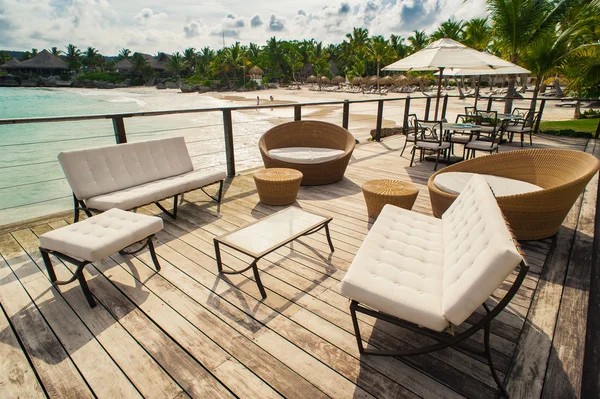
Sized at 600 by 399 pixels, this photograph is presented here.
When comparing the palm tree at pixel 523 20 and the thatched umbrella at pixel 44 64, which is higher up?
the thatched umbrella at pixel 44 64

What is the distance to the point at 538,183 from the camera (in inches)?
132

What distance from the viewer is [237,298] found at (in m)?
2.26

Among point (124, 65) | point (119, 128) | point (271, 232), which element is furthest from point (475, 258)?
point (124, 65)

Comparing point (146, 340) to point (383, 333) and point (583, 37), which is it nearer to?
point (383, 333)

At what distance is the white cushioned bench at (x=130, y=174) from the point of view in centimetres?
299

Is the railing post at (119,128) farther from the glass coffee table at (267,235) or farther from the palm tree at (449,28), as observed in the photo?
the palm tree at (449,28)

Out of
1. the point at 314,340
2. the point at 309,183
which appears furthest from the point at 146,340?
the point at 309,183

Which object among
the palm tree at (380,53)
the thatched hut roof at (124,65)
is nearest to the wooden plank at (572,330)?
the palm tree at (380,53)

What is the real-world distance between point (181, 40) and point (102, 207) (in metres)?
86.9

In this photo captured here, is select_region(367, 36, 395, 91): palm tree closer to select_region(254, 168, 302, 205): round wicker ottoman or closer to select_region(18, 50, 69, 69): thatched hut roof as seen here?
select_region(254, 168, 302, 205): round wicker ottoman

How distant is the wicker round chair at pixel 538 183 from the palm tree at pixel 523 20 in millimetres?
7188

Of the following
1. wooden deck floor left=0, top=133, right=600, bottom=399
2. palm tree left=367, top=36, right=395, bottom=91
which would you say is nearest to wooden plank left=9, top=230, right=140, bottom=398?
wooden deck floor left=0, top=133, right=600, bottom=399

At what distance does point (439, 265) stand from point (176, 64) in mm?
66275

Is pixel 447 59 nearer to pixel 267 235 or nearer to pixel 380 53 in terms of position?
pixel 267 235
